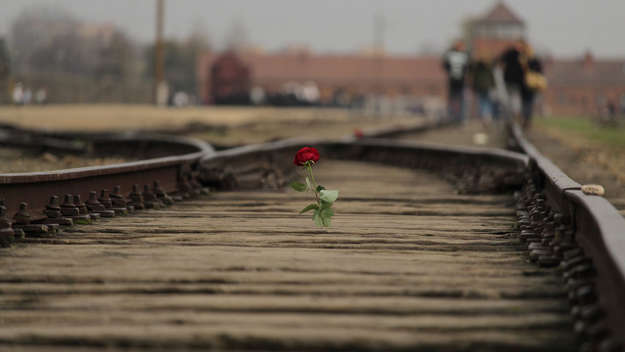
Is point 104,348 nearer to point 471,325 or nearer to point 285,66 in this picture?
point 471,325

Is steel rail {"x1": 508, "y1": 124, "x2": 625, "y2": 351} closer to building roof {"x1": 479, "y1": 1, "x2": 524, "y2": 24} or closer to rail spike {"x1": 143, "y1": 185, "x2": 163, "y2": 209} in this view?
rail spike {"x1": 143, "y1": 185, "x2": 163, "y2": 209}

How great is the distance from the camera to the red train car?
9869 centimetres

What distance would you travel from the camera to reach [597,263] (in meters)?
3.52

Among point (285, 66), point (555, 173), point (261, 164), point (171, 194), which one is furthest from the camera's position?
point (285, 66)

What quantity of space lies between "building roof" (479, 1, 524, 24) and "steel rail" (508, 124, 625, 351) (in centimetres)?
9482

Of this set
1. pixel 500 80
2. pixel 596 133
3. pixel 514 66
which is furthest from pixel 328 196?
pixel 596 133

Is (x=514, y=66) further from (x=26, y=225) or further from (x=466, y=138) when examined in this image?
(x=26, y=225)

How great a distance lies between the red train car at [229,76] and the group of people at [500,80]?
67018 millimetres

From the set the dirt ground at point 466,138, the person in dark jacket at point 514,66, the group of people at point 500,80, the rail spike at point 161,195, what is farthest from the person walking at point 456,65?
the rail spike at point 161,195

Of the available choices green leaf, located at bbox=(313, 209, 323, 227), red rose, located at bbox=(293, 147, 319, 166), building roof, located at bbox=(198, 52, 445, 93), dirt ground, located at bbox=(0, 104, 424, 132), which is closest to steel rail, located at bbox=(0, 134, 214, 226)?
red rose, located at bbox=(293, 147, 319, 166)

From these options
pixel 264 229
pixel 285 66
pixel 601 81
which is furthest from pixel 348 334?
pixel 601 81

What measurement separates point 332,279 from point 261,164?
586cm

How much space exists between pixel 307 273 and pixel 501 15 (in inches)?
3842

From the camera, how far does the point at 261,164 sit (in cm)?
976
